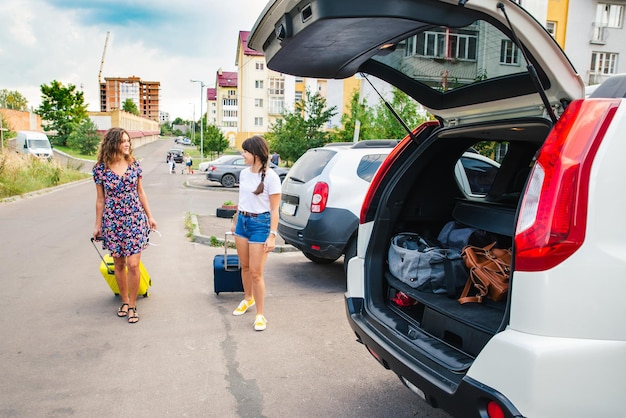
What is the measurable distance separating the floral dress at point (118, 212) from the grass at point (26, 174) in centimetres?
1359

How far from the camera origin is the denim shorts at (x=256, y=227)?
474cm

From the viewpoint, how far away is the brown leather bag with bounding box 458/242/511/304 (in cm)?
278

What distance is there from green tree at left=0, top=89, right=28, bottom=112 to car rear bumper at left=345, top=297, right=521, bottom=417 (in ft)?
289

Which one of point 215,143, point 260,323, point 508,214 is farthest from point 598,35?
point 260,323

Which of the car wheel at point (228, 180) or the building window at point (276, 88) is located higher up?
the building window at point (276, 88)

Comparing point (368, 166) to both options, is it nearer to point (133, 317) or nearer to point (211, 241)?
point (133, 317)

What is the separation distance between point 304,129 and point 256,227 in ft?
72.6

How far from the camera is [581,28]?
33.9 metres

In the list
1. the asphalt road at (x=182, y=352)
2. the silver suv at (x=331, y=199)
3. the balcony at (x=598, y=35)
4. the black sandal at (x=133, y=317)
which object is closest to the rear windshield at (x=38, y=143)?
the asphalt road at (x=182, y=352)

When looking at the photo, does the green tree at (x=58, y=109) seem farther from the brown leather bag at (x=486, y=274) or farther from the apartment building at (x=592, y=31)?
the brown leather bag at (x=486, y=274)

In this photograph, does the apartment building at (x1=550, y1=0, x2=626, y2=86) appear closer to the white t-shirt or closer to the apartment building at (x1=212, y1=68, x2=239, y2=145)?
the white t-shirt

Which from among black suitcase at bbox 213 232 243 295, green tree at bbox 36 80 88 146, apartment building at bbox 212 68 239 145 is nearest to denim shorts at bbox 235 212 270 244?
black suitcase at bbox 213 232 243 295

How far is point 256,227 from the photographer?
4.74 meters

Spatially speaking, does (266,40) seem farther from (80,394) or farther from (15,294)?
(15,294)
